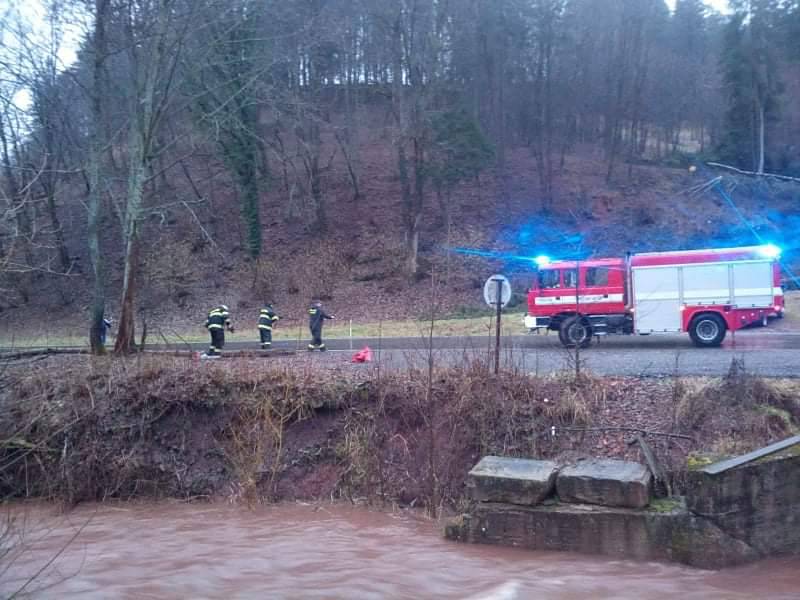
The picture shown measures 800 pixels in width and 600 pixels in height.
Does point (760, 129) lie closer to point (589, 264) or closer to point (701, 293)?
point (589, 264)

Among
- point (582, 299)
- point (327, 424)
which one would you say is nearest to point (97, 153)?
point (327, 424)

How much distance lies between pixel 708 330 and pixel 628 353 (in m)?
2.68

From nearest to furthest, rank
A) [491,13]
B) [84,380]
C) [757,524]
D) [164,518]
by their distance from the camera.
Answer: [757,524] → [164,518] → [84,380] → [491,13]

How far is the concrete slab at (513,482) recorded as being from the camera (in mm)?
9539

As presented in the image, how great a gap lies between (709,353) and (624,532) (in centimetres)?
1029

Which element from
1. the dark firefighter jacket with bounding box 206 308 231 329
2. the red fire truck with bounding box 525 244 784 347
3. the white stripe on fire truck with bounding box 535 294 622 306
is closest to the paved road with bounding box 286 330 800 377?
the red fire truck with bounding box 525 244 784 347

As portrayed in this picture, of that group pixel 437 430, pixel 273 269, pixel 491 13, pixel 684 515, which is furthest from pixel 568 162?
pixel 684 515

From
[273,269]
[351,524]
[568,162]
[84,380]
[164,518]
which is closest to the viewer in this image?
[351,524]

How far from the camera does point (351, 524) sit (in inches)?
469

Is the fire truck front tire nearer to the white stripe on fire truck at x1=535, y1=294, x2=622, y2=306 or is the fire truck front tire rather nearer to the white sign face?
the white stripe on fire truck at x1=535, y1=294, x2=622, y2=306

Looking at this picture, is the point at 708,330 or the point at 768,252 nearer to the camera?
the point at 708,330

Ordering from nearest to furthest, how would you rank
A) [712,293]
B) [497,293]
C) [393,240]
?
[497,293] → [712,293] → [393,240]

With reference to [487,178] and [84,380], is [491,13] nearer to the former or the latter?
[487,178]

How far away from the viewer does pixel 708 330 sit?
65.7ft
